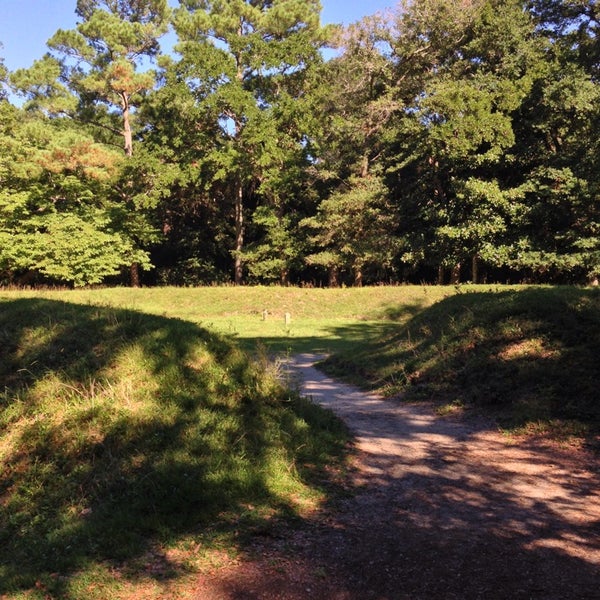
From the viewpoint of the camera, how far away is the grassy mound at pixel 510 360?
680 cm

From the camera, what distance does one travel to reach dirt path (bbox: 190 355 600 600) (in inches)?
127

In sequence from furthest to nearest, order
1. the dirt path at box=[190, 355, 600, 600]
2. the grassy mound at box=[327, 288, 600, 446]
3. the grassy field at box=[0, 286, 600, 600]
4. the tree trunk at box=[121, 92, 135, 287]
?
the tree trunk at box=[121, 92, 135, 287] → the grassy mound at box=[327, 288, 600, 446] → the grassy field at box=[0, 286, 600, 600] → the dirt path at box=[190, 355, 600, 600]

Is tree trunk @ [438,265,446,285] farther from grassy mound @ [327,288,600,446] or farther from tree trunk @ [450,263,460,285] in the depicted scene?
grassy mound @ [327,288,600,446]

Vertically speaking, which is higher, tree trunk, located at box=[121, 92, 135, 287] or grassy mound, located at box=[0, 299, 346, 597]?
tree trunk, located at box=[121, 92, 135, 287]

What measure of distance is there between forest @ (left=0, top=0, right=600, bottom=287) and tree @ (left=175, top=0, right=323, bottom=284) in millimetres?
139

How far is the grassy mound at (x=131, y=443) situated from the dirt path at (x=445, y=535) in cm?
48

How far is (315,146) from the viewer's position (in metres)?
33.5

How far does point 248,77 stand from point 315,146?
22.8 ft

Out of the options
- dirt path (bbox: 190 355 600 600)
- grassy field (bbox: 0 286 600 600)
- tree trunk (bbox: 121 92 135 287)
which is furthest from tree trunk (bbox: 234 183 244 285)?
dirt path (bbox: 190 355 600 600)

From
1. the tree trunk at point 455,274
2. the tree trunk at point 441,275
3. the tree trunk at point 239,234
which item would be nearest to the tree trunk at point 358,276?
the tree trunk at point 441,275

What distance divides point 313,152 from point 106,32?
14264 millimetres

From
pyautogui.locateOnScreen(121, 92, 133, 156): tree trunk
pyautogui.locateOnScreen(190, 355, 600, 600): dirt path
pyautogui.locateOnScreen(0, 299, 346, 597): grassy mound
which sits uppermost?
pyautogui.locateOnScreen(121, 92, 133, 156): tree trunk

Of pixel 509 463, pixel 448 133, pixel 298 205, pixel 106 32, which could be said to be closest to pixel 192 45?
pixel 106 32

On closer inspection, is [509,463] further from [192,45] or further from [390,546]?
[192,45]
